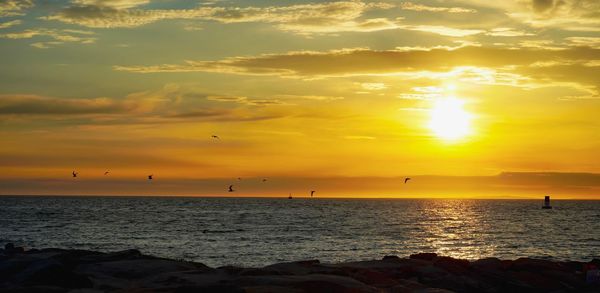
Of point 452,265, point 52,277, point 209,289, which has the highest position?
point 452,265

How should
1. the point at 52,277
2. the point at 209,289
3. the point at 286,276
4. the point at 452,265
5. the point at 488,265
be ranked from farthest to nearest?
the point at 488,265
the point at 452,265
the point at 52,277
the point at 286,276
the point at 209,289

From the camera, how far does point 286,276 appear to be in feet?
65.5

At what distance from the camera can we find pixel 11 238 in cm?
8531

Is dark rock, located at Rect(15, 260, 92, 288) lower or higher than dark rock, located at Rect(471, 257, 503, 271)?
lower

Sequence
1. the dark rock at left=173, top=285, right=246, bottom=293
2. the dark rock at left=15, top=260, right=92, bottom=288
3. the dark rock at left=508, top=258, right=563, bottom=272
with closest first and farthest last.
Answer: the dark rock at left=173, top=285, right=246, bottom=293, the dark rock at left=15, top=260, right=92, bottom=288, the dark rock at left=508, top=258, right=563, bottom=272

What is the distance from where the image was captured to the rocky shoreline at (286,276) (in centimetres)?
1902

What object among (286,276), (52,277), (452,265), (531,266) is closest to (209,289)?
(286,276)

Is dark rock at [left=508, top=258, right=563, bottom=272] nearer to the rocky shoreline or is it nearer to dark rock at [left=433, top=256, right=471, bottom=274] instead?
the rocky shoreline

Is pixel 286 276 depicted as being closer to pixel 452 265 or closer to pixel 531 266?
pixel 452 265

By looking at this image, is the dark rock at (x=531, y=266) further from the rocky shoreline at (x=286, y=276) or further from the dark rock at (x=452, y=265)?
the dark rock at (x=452, y=265)

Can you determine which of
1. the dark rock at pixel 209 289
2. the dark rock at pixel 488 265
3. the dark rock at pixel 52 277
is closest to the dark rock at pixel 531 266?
the dark rock at pixel 488 265

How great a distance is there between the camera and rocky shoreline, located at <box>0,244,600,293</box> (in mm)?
19016

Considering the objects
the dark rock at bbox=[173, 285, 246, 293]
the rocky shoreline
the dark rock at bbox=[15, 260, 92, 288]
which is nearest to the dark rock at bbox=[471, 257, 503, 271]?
the rocky shoreline

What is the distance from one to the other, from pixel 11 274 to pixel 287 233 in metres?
72.4
